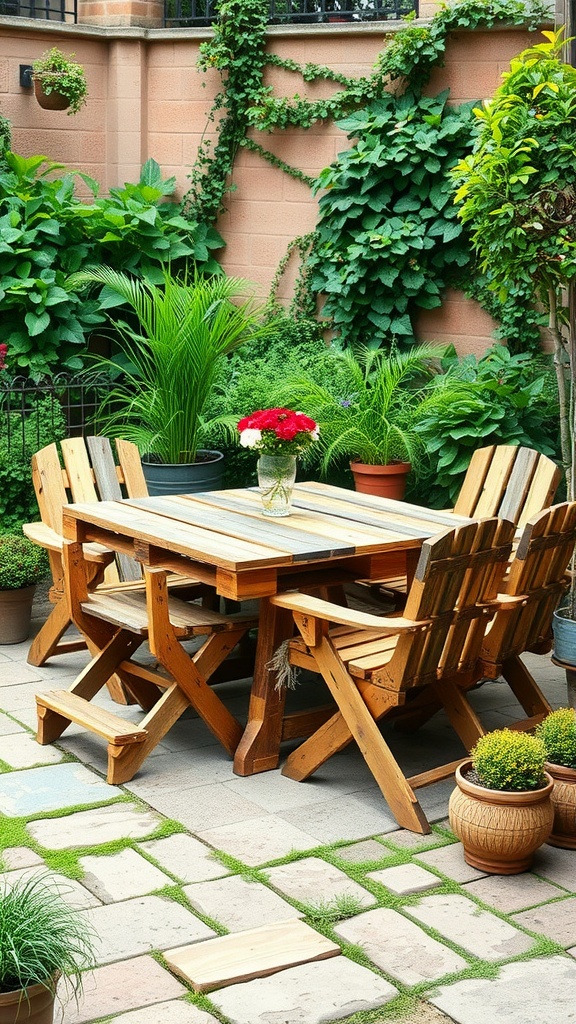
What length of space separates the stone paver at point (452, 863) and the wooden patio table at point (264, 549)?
82cm

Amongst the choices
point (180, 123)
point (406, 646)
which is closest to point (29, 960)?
point (406, 646)

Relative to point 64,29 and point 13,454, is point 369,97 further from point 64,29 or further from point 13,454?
point 13,454

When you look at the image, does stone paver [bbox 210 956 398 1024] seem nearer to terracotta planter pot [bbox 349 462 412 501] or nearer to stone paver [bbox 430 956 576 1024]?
stone paver [bbox 430 956 576 1024]

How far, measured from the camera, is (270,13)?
7.94 metres

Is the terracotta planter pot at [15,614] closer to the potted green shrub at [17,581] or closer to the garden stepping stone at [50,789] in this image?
the potted green shrub at [17,581]

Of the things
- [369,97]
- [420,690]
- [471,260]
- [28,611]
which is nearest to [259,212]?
[369,97]

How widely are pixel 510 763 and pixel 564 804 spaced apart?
33 cm

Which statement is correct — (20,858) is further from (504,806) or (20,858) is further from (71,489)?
(71,489)

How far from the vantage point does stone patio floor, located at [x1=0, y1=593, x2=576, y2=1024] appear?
284 cm

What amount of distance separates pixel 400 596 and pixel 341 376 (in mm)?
2039

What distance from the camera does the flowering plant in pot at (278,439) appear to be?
4.46m

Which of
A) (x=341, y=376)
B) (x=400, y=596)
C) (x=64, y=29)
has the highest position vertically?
(x=64, y=29)

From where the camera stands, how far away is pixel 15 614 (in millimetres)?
5766

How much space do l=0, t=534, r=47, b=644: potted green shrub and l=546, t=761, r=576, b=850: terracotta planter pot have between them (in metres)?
2.81
